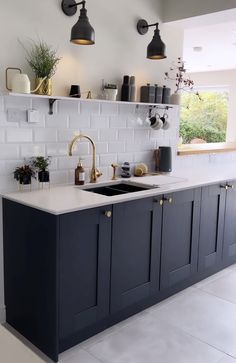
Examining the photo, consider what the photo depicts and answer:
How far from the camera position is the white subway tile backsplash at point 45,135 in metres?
2.70

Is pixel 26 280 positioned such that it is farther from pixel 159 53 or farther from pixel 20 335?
pixel 159 53

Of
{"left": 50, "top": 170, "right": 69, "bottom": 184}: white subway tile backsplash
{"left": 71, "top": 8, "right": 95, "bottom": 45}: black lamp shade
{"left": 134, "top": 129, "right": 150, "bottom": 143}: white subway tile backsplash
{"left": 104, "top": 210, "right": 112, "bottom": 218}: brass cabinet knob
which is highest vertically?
{"left": 71, "top": 8, "right": 95, "bottom": 45}: black lamp shade

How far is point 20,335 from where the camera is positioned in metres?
2.50

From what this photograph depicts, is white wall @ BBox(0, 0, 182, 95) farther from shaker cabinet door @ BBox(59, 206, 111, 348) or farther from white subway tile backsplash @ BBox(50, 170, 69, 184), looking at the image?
shaker cabinet door @ BBox(59, 206, 111, 348)

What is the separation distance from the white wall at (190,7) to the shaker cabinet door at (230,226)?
1456 mm

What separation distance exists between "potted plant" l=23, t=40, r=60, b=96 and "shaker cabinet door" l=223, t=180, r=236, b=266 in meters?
1.80

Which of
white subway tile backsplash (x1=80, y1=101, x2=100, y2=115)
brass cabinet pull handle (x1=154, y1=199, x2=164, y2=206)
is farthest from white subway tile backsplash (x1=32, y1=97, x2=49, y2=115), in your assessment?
brass cabinet pull handle (x1=154, y1=199, x2=164, y2=206)

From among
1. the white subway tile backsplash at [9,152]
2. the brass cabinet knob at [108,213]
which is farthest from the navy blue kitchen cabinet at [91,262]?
the white subway tile backsplash at [9,152]

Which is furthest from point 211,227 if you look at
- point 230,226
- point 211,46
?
point 211,46

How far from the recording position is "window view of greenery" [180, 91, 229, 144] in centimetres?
914

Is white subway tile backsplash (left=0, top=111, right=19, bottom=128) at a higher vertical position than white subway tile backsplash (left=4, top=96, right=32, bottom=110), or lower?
lower

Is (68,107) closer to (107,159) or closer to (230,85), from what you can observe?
(107,159)

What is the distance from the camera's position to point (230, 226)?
11.7 ft

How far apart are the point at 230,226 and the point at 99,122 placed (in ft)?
5.11
